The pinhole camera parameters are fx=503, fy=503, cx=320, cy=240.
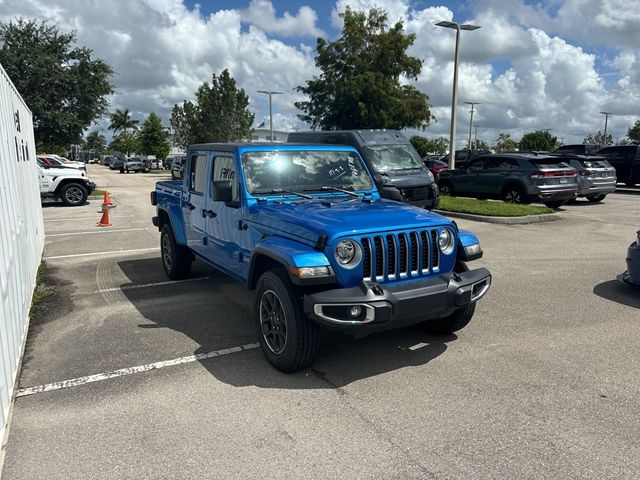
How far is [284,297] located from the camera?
12.6ft

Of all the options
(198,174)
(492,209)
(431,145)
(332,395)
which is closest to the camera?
(332,395)

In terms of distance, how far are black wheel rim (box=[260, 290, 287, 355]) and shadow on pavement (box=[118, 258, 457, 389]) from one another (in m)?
0.21

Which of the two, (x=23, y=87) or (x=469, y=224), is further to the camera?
(x=23, y=87)

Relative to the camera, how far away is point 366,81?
77.9 ft

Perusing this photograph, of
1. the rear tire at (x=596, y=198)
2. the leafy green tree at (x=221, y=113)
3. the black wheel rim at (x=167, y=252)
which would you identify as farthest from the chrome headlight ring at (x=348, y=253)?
the leafy green tree at (x=221, y=113)

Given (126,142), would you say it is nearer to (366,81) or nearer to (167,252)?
(366,81)

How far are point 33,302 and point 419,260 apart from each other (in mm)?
4832

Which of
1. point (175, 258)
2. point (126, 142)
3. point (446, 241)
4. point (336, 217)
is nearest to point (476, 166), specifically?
point (175, 258)

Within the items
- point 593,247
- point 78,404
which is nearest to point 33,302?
point 78,404

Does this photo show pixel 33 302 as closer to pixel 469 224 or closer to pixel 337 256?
pixel 337 256

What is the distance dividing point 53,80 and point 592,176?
21202 millimetres

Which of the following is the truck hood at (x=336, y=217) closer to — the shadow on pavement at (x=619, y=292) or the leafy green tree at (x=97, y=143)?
the shadow on pavement at (x=619, y=292)

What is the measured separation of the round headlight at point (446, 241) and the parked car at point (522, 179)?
36.3 feet

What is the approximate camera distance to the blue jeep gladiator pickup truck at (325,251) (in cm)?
364
